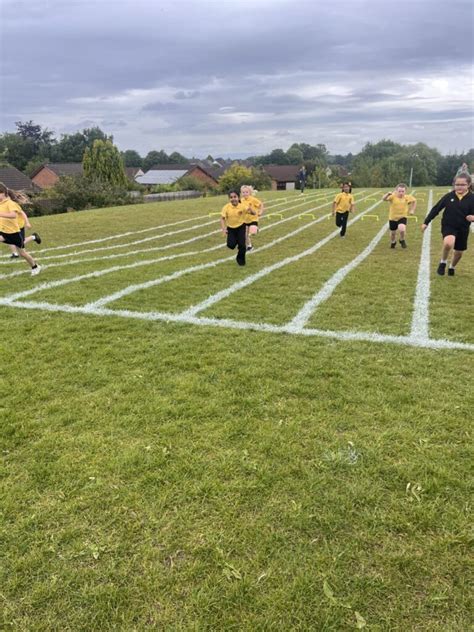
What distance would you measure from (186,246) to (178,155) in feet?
364

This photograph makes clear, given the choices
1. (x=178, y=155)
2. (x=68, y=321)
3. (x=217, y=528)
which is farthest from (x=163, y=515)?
(x=178, y=155)

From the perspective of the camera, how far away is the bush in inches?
1144

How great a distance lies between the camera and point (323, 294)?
765 cm

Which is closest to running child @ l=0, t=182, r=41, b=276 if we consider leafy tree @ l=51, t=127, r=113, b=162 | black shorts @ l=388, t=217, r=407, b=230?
black shorts @ l=388, t=217, r=407, b=230

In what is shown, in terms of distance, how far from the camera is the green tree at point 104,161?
42.8 m

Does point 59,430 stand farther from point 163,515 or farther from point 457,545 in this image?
point 457,545

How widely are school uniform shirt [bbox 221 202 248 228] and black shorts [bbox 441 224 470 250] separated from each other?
13.3 feet

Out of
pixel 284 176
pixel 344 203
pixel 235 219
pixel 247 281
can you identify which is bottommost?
pixel 247 281

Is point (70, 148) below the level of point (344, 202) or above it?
above

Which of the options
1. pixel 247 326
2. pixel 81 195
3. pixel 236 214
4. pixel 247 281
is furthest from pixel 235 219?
pixel 81 195

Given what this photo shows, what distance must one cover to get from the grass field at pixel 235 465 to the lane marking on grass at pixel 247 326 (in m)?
0.04

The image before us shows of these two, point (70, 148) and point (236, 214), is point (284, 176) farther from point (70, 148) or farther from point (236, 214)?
point (236, 214)

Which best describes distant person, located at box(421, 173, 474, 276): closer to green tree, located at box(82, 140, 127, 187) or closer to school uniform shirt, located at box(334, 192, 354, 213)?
school uniform shirt, located at box(334, 192, 354, 213)

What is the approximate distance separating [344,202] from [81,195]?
21197mm
